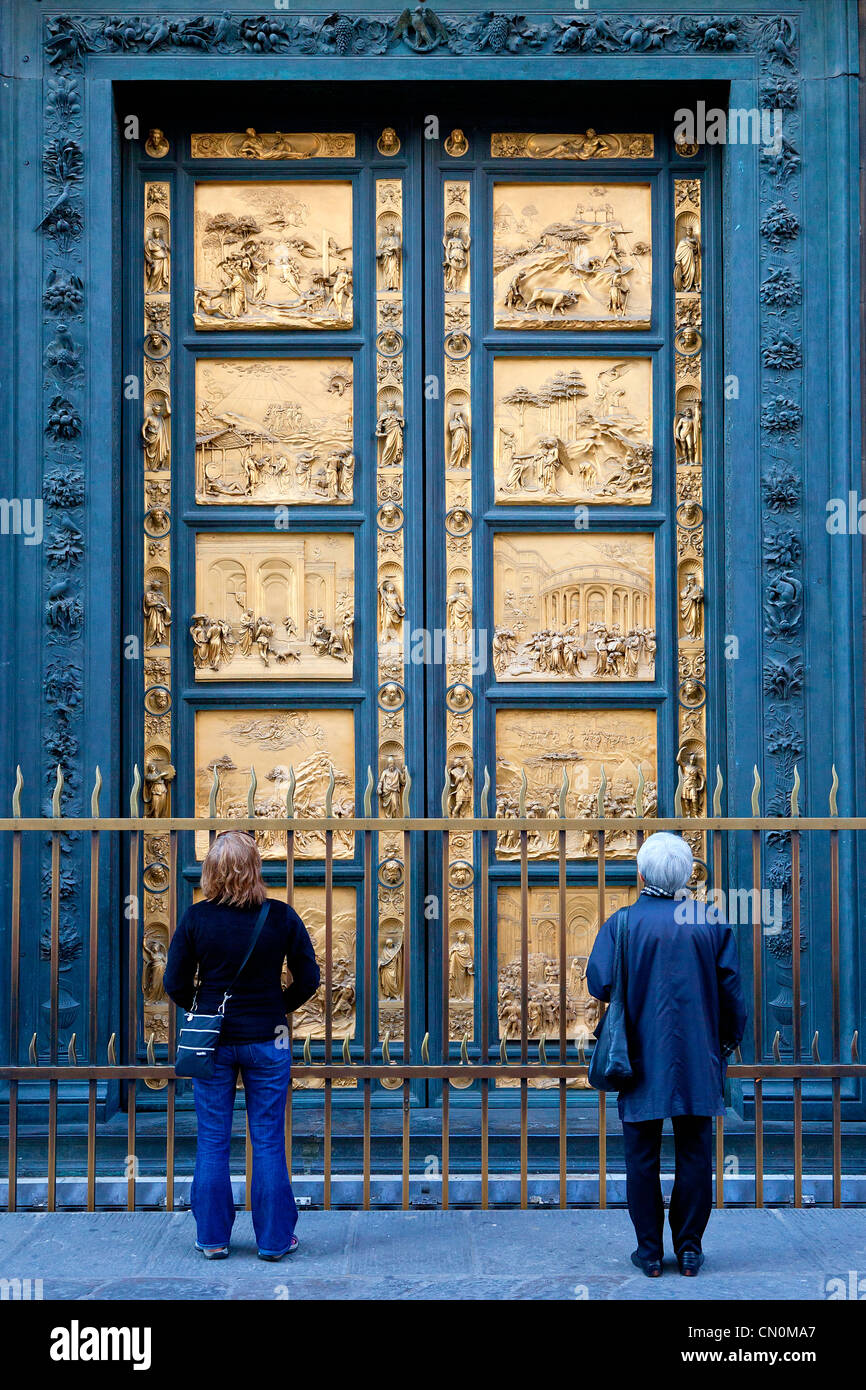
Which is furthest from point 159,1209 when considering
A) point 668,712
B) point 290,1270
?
point 668,712

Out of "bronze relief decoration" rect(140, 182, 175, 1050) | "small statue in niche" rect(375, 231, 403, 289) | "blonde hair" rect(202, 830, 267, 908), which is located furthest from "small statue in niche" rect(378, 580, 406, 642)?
"blonde hair" rect(202, 830, 267, 908)

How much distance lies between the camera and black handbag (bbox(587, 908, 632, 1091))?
5062 millimetres

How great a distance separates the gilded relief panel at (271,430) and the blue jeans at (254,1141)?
3491 millimetres

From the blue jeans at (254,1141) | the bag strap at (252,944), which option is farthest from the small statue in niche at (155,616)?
the blue jeans at (254,1141)

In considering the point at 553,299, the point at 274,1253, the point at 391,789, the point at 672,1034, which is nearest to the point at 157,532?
the point at 391,789

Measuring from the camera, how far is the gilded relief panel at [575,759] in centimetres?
761

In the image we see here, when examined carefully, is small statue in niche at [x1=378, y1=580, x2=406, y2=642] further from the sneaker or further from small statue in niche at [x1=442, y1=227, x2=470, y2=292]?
the sneaker

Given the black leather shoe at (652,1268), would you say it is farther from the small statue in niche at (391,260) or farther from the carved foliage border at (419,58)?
the small statue in niche at (391,260)

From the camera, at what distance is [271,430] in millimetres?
7656

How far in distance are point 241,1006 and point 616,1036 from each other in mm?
1459

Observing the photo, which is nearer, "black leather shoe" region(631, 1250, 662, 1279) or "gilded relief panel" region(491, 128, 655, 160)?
"black leather shoe" region(631, 1250, 662, 1279)

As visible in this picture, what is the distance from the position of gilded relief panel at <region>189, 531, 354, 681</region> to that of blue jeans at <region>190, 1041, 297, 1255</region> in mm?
2814

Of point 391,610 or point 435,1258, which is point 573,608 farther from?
point 435,1258

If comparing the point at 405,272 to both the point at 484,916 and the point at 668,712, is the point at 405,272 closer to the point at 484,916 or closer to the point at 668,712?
the point at 668,712
